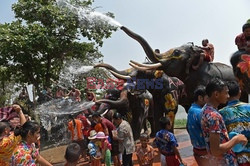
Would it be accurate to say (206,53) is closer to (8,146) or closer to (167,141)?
(167,141)

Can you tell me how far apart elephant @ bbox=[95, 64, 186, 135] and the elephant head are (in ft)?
3.48

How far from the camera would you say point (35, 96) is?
53.4ft

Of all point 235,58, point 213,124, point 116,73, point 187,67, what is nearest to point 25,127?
point 213,124

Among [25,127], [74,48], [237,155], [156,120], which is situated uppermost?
[74,48]

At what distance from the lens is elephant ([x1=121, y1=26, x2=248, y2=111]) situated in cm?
741

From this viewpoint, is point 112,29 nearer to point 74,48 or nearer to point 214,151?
point 74,48

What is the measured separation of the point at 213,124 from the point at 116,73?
6.21 m

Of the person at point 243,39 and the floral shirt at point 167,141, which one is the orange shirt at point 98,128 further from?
the person at point 243,39

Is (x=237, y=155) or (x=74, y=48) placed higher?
(x=74, y=48)

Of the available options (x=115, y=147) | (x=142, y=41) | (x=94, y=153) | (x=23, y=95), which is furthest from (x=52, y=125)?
(x=94, y=153)

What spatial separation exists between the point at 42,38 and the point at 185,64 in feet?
26.6

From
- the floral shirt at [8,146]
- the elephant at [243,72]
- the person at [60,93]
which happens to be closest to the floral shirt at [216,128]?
the elephant at [243,72]

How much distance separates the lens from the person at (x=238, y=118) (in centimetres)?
293

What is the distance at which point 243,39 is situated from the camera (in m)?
5.48
